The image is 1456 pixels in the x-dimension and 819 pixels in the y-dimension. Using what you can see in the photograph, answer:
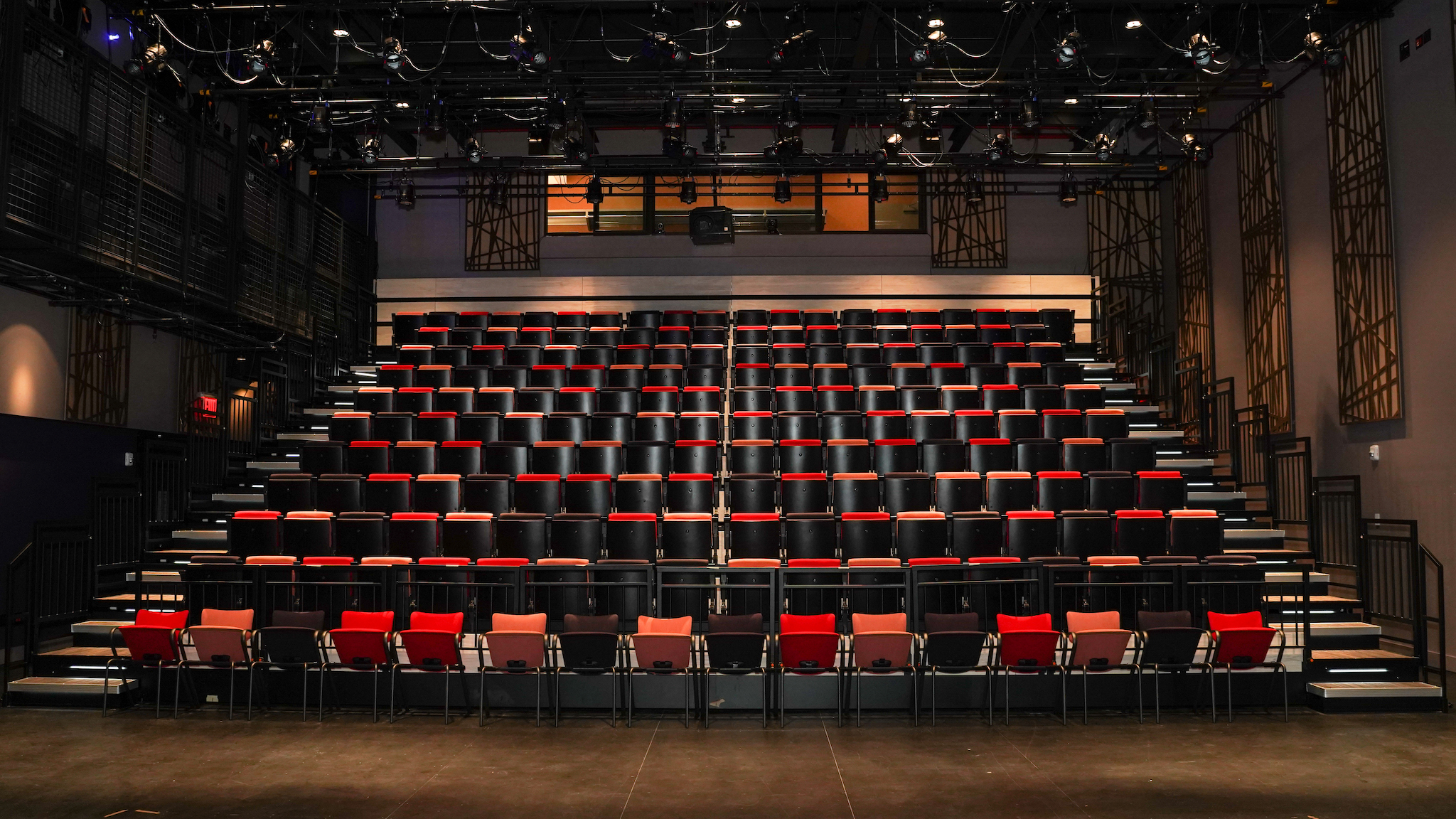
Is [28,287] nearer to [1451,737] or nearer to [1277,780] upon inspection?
[1277,780]

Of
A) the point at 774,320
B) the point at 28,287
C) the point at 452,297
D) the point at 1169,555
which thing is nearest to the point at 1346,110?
the point at 1169,555

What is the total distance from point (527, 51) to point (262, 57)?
6.82 ft

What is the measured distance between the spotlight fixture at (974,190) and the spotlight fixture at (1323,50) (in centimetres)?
379

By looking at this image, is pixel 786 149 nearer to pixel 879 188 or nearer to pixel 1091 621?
pixel 879 188

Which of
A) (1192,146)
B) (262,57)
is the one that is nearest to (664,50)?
(262,57)

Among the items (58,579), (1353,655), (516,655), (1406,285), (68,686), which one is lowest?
(68,686)

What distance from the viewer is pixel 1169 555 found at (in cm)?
712

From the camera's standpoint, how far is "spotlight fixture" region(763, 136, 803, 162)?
9734 mm

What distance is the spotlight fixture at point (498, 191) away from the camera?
449 inches

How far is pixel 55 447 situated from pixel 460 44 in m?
5.20

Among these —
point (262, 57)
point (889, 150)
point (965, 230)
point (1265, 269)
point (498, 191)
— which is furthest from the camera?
point (965, 230)

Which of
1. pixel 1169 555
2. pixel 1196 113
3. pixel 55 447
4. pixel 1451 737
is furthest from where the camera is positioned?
pixel 1196 113

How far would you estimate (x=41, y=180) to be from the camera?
22.4 feet

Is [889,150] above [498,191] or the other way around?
the other way around
